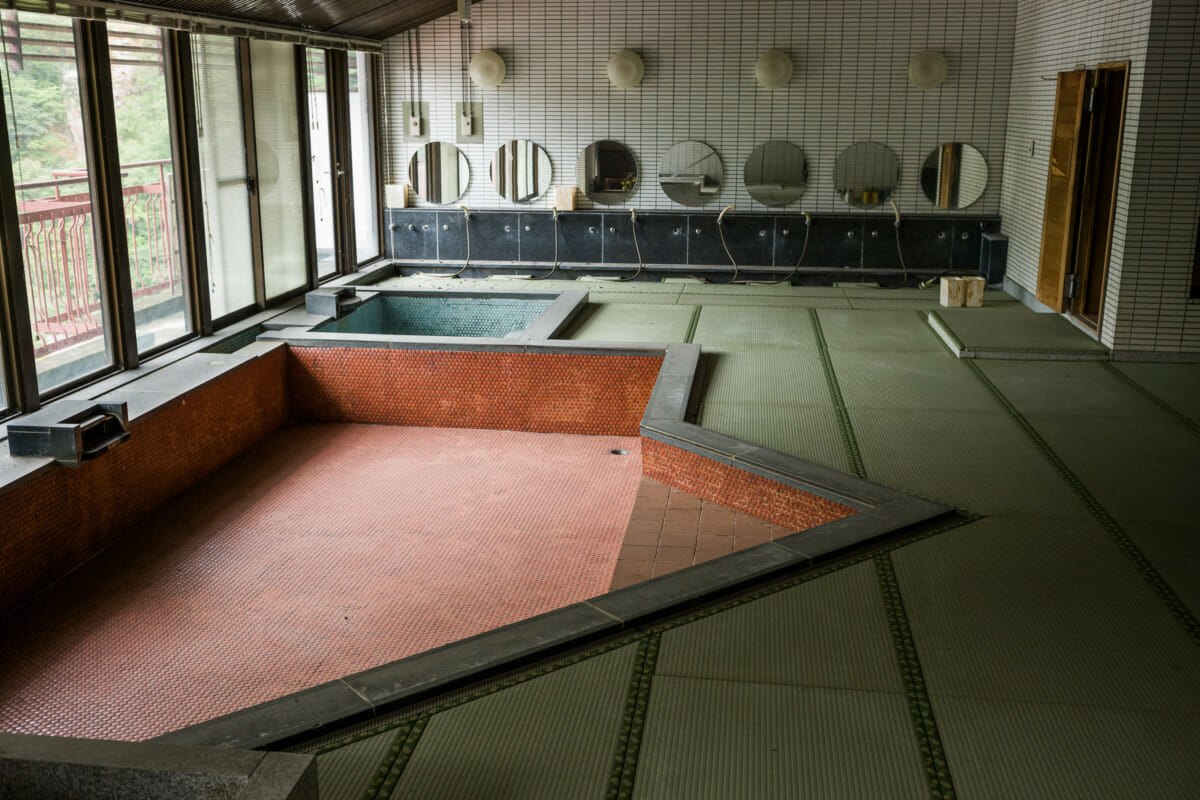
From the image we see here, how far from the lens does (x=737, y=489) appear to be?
4566 mm

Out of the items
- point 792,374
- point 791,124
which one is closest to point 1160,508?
point 792,374

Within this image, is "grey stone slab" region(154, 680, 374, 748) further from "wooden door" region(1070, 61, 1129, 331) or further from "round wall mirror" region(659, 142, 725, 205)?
"round wall mirror" region(659, 142, 725, 205)

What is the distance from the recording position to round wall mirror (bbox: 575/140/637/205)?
9.62 metres

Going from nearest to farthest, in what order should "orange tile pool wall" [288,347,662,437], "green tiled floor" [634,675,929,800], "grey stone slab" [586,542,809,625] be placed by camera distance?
"green tiled floor" [634,675,929,800], "grey stone slab" [586,542,809,625], "orange tile pool wall" [288,347,662,437]

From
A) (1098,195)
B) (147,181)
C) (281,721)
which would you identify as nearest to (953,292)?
(1098,195)

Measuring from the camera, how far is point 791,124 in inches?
367

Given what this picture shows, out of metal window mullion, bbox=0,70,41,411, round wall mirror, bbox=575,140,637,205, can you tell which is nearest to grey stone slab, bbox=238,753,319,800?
metal window mullion, bbox=0,70,41,411

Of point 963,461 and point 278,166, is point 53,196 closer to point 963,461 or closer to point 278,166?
point 278,166

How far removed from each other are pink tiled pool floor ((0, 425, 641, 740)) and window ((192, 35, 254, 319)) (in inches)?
53.4

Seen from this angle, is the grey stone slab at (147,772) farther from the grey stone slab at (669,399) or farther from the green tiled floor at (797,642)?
the grey stone slab at (669,399)

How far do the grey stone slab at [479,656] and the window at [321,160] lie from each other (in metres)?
6.12

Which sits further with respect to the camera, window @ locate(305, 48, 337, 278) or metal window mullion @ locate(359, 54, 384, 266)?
metal window mullion @ locate(359, 54, 384, 266)

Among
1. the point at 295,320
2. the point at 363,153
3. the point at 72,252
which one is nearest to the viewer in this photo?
the point at 72,252

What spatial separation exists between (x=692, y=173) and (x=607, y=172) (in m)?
0.78
